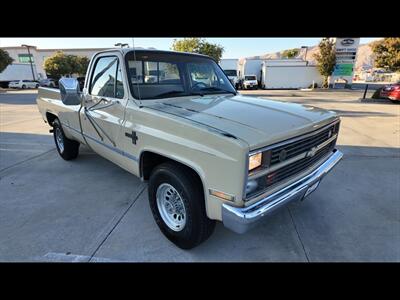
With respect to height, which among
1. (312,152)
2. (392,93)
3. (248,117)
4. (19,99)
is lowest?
(19,99)

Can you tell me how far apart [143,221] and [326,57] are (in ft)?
106

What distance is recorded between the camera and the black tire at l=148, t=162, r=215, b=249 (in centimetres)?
242

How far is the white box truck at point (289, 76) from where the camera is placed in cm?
3356

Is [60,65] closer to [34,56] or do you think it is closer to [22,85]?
[22,85]

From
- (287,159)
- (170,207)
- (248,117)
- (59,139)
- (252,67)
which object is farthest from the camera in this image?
(252,67)

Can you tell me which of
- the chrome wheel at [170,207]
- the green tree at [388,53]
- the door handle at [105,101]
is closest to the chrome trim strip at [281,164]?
the chrome wheel at [170,207]

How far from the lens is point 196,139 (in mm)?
2232

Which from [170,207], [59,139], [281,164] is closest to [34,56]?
[59,139]

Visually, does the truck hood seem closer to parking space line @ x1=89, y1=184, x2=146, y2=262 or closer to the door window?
the door window

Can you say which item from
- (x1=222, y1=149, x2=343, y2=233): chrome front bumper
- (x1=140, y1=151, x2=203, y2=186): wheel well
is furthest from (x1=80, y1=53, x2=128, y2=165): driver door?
(x1=222, y1=149, x2=343, y2=233): chrome front bumper

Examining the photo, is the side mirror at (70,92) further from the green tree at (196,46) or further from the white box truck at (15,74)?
the white box truck at (15,74)

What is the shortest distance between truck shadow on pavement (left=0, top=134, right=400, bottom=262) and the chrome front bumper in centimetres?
22

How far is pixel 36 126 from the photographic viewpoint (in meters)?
9.21
